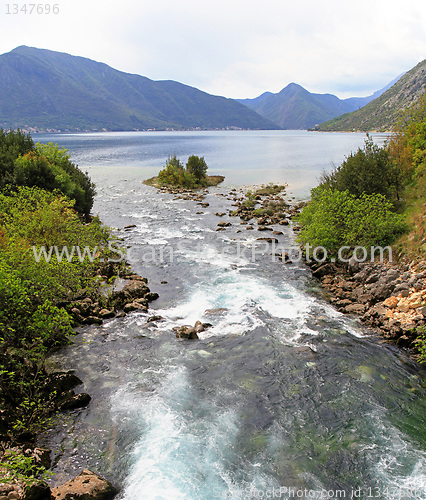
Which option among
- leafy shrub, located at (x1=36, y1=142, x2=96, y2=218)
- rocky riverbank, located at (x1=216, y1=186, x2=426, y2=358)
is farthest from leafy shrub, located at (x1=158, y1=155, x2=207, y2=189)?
rocky riverbank, located at (x1=216, y1=186, x2=426, y2=358)

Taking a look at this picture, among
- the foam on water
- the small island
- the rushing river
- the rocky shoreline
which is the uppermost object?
the small island

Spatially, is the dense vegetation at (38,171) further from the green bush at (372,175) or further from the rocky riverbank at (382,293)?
the green bush at (372,175)

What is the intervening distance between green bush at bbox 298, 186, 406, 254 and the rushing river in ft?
15.6

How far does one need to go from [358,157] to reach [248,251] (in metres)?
15.9

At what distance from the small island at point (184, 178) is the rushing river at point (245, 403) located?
51.3m

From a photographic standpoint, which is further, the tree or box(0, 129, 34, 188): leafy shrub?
the tree

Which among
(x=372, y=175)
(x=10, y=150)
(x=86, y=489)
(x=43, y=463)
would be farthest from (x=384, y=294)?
(x=10, y=150)

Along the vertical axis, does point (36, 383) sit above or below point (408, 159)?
below

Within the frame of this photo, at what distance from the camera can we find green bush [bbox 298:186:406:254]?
2666cm

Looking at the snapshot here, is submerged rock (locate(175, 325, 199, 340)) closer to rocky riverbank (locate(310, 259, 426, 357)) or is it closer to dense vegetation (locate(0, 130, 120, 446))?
dense vegetation (locate(0, 130, 120, 446))

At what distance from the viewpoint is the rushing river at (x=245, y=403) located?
1081cm

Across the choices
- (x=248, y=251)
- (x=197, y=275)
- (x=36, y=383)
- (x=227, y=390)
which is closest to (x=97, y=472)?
(x=36, y=383)

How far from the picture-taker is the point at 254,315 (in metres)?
21.5

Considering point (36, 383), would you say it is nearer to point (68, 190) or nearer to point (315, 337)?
point (315, 337)
